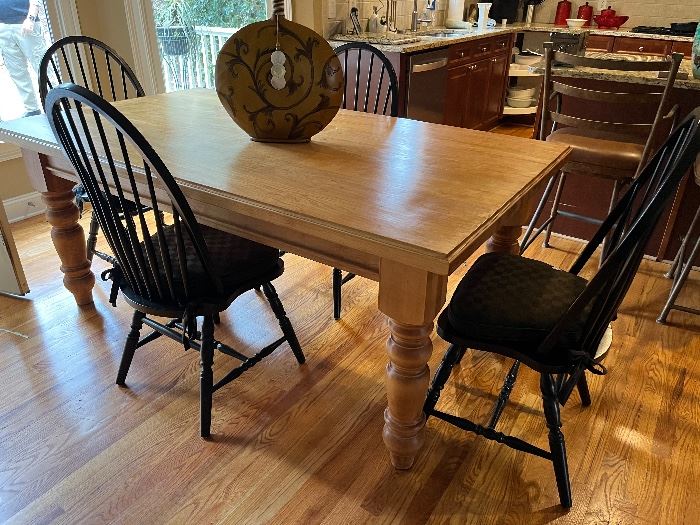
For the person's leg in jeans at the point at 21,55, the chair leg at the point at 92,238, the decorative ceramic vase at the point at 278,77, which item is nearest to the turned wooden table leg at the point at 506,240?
the decorative ceramic vase at the point at 278,77

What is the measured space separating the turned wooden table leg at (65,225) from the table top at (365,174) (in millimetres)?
152

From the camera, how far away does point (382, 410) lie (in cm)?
176

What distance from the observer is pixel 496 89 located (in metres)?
5.02

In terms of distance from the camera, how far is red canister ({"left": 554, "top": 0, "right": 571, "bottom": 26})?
5453 mm

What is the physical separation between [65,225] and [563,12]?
5290 mm

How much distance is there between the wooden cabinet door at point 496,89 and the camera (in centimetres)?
489

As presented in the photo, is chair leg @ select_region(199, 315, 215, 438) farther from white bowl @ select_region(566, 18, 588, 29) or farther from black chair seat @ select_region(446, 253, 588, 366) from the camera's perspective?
white bowl @ select_region(566, 18, 588, 29)

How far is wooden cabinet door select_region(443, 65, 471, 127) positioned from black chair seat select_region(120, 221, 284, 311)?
300cm

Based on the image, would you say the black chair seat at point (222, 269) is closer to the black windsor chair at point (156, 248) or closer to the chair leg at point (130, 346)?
the black windsor chair at point (156, 248)

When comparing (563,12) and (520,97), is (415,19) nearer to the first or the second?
(520,97)

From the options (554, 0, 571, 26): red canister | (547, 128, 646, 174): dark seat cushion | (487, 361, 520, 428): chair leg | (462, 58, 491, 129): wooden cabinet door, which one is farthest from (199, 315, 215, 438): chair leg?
(554, 0, 571, 26): red canister

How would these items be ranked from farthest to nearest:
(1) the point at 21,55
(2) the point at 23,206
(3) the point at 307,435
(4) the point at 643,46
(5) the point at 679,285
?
(4) the point at 643,46
(2) the point at 23,206
(1) the point at 21,55
(5) the point at 679,285
(3) the point at 307,435

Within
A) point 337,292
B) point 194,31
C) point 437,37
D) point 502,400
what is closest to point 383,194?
point 502,400

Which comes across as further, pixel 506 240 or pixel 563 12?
pixel 563 12
